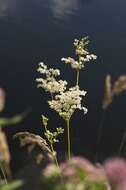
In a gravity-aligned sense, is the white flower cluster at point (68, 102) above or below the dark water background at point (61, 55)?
below

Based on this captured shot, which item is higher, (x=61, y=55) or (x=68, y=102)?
(x=61, y=55)

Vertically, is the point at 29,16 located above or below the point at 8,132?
above

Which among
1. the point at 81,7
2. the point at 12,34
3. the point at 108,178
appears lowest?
the point at 108,178

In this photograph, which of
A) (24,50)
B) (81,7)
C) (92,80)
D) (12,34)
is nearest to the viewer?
(92,80)

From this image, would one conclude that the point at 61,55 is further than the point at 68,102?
Yes

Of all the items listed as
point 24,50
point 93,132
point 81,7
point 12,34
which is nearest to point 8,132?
point 93,132

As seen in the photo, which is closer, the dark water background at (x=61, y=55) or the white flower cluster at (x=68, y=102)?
the white flower cluster at (x=68, y=102)

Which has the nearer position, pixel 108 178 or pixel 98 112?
pixel 108 178

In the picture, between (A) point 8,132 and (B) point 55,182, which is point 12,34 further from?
(B) point 55,182
